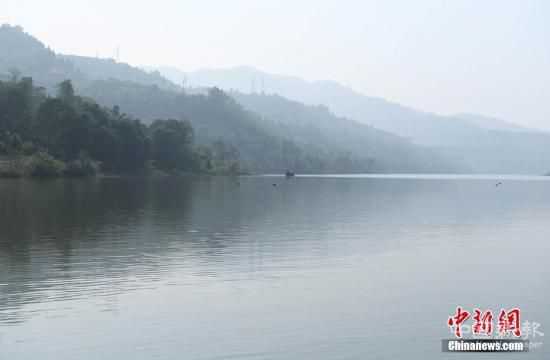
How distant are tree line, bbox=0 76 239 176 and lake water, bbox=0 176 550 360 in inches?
3386

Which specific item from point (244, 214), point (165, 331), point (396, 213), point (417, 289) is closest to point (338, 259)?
point (417, 289)

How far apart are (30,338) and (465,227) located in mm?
37300

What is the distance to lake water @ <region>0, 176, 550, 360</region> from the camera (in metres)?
16.5

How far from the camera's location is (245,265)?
2770cm

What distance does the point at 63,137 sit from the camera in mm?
137750

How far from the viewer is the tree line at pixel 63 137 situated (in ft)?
421

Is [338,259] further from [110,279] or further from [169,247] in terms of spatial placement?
[110,279]
